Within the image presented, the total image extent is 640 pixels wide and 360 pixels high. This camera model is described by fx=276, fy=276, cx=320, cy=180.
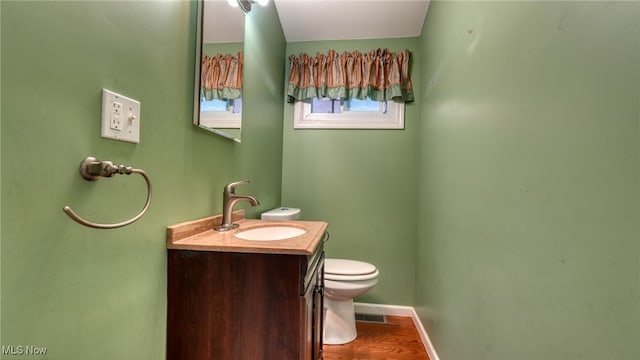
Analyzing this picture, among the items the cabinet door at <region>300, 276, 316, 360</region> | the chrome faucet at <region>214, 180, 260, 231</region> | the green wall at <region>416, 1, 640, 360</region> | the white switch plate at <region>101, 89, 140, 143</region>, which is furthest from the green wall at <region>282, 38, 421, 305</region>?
the white switch plate at <region>101, 89, 140, 143</region>

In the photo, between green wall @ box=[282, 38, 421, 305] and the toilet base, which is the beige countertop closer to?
the toilet base

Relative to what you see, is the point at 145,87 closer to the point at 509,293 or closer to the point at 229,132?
the point at 229,132

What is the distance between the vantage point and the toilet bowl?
1.77 metres

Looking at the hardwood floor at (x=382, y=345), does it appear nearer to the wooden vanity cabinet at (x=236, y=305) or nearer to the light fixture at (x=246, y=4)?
the wooden vanity cabinet at (x=236, y=305)

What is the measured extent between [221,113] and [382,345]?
1.78 meters

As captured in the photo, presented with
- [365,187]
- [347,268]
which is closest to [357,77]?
[365,187]

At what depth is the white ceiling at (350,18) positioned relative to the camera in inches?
80.2

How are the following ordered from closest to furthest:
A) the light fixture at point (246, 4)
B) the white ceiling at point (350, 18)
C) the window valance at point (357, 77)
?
the light fixture at point (246, 4) < the white ceiling at point (350, 18) < the window valance at point (357, 77)

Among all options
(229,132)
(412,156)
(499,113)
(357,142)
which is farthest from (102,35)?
(412,156)

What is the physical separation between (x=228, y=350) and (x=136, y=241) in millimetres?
474

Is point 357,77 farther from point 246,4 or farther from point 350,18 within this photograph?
point 246,4

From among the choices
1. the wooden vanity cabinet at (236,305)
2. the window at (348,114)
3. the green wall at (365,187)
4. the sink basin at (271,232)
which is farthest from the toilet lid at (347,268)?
the window at (348,114)

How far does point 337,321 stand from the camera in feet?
6.18

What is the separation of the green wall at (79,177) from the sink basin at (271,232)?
283 mm
